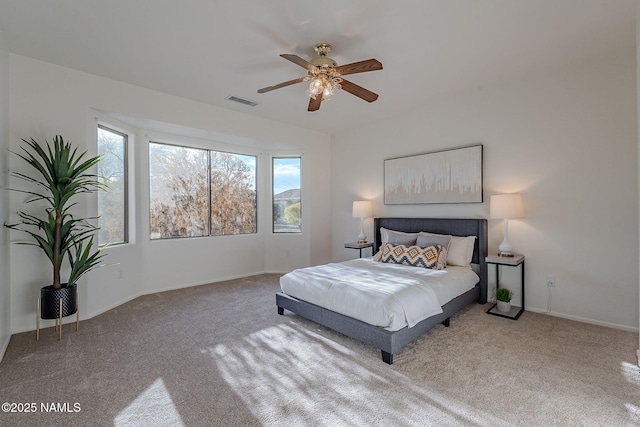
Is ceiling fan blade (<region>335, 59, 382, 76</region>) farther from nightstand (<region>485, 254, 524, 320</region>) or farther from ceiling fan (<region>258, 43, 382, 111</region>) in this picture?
nightstand (<region>485, 254, 524, 320</region>)

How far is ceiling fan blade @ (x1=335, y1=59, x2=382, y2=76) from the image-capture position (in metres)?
2.46

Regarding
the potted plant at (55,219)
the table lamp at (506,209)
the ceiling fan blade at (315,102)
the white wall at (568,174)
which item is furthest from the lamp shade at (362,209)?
the potted plant at (55,219)

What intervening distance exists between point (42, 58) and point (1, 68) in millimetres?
498

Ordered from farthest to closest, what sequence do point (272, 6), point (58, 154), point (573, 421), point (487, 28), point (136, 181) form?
point (136, 181) < point (58, 154) < point (487, 28) < point (272, 6) < point (573, 421)

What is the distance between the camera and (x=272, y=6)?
2.25 meters

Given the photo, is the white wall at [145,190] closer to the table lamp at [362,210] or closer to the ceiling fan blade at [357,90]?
the table lamp at [362,210]

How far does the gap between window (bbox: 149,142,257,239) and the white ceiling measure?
137cm

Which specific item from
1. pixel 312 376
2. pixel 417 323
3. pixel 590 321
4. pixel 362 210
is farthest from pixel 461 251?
pixel 312 376

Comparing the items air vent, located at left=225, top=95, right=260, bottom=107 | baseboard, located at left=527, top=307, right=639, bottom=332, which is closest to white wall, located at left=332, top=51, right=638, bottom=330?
baseboard, located at left=527, top=307, right=639, bottom=332

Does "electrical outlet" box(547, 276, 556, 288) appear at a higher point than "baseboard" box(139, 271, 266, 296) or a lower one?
higher

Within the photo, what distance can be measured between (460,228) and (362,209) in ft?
5.23

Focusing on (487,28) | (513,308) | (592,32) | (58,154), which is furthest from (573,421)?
(58,154)

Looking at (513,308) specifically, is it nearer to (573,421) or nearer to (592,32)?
(573,421)

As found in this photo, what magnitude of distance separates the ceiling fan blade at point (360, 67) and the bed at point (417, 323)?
226 centimetres
